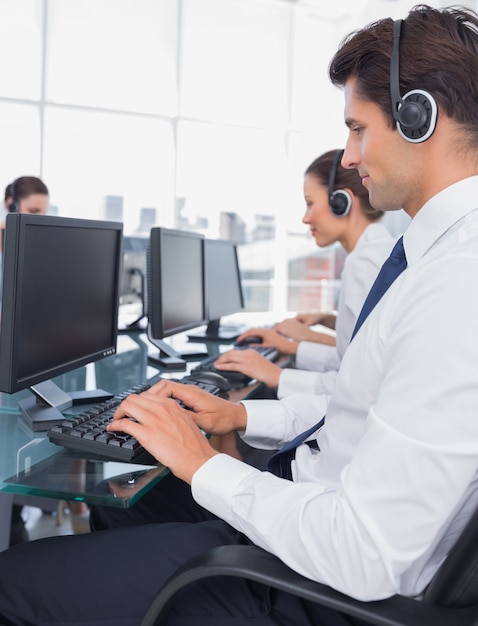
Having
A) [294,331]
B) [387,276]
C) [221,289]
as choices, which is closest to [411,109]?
[387,276]

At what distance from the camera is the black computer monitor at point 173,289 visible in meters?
1.92

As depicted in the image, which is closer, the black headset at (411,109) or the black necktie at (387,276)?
the black headset at (411,109)

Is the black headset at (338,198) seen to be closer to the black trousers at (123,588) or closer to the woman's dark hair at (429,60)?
the woman's dark hair at (429,60)

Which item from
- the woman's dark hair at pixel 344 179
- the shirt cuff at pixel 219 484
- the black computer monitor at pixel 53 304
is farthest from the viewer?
the woman's dark hair at pixel 344 179

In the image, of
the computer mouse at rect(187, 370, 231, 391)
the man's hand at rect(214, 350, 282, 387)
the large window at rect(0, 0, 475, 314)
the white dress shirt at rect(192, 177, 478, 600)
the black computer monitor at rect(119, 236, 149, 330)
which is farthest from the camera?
the large window at rect(0, 0, 475, 314)

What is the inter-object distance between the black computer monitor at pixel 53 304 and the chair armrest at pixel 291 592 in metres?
0.53

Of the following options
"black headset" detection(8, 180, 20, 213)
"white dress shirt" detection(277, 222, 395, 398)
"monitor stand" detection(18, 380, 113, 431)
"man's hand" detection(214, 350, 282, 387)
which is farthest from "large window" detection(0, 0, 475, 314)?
"monitor stand" detection(18, 380, 113, 431)

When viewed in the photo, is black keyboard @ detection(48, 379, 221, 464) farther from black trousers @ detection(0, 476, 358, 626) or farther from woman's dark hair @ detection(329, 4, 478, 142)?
woman's dark hair @ detection(329, 4, 478, 142)

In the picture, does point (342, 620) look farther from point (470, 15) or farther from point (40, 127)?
point (40, 127)

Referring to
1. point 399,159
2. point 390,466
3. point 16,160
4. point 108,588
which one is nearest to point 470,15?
point 399,159

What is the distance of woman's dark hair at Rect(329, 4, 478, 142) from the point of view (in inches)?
35.0

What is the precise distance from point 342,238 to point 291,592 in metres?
1.83

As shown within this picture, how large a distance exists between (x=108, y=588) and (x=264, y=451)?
706 mm

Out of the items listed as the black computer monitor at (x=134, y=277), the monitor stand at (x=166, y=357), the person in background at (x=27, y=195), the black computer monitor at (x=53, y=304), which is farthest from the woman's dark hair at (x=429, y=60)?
the person in background at (x=27, y=195)
